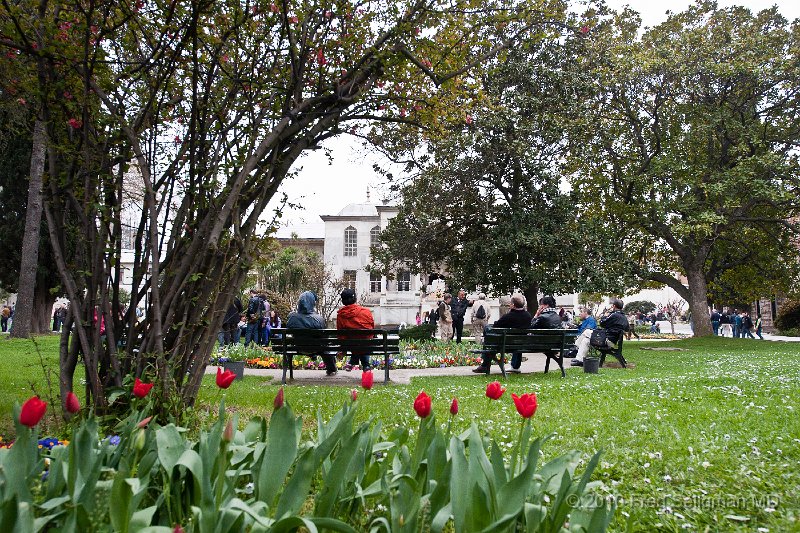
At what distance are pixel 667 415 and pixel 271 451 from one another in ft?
13.7

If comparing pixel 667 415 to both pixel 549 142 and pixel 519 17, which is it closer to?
pixel 519 17

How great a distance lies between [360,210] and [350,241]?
10.1 ft

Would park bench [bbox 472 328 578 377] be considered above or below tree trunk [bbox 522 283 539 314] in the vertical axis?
below

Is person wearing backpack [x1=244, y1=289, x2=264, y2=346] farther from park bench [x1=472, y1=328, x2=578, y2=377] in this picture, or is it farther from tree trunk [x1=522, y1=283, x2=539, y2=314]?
park bench [x1=472, y1=328, x2=578, y2=377]

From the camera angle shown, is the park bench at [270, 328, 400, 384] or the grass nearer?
the grass

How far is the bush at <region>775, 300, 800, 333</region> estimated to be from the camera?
103 ft

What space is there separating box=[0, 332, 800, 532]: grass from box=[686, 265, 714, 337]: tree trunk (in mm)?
13707

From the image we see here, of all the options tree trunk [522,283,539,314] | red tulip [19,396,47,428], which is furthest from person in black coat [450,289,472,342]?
red tulip [19,396,47,428]

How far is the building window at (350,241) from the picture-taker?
56.2m

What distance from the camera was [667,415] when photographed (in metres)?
5.32

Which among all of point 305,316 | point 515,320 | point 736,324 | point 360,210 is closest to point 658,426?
point 515,320

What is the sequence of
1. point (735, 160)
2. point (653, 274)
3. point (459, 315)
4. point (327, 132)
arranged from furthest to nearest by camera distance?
point (653, 274), point (735, 160), point (459, 315), point (327, 132)

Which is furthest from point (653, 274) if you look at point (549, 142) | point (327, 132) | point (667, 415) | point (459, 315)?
point (327, 132)

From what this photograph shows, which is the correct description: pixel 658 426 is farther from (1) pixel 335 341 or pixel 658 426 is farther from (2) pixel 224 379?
(1) pixel 335 341
